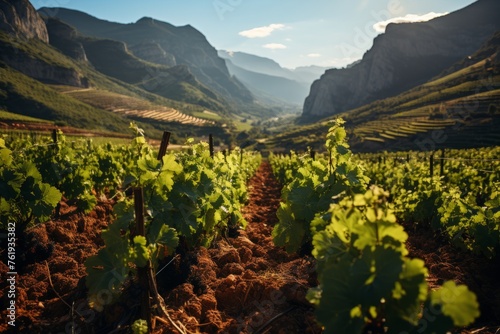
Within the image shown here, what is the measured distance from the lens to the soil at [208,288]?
3.56 m

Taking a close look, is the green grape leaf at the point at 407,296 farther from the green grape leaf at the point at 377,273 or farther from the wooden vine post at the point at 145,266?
the wooden vine post at the point at 145,266

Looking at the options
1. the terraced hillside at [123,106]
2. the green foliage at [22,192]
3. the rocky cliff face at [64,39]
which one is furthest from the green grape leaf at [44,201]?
the rocky cliff face at [64,39]

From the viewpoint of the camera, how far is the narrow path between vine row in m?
3.48

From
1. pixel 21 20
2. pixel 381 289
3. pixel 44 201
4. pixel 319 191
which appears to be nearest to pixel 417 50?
pixel 319 191

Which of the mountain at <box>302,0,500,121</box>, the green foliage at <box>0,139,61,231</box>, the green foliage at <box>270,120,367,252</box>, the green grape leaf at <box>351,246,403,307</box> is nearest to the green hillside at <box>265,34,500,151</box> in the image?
the mountain at <box>302,0,500,121</box>

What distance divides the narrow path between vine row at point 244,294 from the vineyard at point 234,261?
0.7 inches

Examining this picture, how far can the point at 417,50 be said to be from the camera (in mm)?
153125

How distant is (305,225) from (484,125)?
7141cm

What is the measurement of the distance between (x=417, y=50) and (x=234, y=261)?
7046 inches

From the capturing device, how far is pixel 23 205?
5.28 metres

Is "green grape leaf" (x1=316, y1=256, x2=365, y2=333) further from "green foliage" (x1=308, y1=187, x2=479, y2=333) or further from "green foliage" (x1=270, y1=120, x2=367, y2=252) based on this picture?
"green foliage" (x1=270, y1=120, x2=367, y2=252)

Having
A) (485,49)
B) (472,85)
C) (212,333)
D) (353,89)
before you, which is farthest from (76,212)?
(353,89)

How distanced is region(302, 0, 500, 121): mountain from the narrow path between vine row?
159 meters

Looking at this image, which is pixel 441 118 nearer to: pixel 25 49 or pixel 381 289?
pixel 381 289
